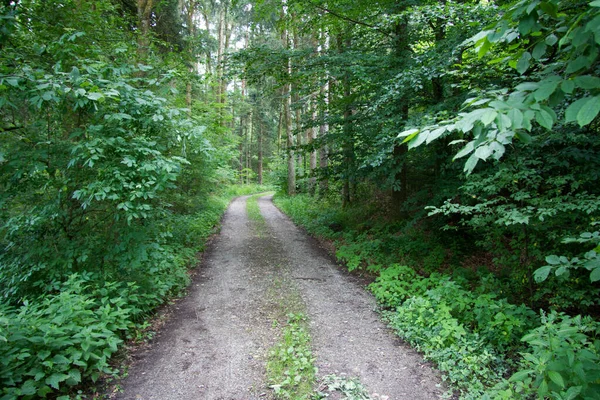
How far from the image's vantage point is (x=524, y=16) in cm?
159

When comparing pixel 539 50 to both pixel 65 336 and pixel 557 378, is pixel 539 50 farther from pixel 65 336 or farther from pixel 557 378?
pixel 65 336

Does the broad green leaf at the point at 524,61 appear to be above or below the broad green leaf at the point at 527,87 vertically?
above

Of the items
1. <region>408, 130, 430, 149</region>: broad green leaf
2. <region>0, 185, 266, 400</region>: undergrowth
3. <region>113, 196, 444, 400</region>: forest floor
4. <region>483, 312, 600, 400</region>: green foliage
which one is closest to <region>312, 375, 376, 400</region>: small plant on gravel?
<region>113, 196, 444, 400</region>: forest floor

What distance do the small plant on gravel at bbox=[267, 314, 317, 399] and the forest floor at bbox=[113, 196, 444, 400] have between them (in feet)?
0.34

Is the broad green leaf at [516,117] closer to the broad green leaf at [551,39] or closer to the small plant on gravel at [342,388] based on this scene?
the broad green leaf at [551,39]

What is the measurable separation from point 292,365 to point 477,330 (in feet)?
8.19

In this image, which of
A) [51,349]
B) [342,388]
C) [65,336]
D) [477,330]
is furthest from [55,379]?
[477,330]

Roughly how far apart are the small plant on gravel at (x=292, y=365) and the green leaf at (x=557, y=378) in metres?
2.20

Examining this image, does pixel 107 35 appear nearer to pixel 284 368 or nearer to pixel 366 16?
pixel 366 16

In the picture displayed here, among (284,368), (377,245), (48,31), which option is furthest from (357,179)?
(48,31)

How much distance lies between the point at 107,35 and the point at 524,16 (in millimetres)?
6701

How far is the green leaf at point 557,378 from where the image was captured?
2470mm

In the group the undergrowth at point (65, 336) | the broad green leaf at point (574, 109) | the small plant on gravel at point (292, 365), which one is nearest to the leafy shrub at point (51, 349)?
the undergrowth at point (65, 336)

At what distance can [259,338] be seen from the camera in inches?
175
